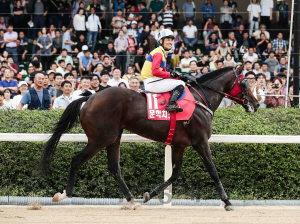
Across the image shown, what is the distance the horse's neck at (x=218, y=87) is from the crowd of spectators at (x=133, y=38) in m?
5.08

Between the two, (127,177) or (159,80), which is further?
(127,177)

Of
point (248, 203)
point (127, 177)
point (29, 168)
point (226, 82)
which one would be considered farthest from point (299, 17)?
point (29, 168)

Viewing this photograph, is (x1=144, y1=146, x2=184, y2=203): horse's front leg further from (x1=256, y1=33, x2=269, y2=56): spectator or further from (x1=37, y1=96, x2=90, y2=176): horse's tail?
(x1=256, y1=33, x2=269, y2=56): spectator

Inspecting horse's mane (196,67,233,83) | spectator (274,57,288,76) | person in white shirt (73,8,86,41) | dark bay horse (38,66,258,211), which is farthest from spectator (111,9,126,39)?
dark bay horse (38,66,258,211)

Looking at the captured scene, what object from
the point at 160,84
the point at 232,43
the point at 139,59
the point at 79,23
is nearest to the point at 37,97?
the point at 160,84

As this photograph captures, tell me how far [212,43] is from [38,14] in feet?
18.4

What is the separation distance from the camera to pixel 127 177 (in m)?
6.87

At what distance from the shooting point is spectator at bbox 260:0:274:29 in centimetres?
1380

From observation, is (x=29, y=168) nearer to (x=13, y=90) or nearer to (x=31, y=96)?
(x=31, y=96)

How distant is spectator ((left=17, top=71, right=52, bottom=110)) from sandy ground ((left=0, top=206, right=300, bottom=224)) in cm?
244

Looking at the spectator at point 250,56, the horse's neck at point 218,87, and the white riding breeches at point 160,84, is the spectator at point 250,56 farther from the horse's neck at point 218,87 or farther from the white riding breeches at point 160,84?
the white riding breeches at point 160,84

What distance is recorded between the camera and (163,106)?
5.84 metres

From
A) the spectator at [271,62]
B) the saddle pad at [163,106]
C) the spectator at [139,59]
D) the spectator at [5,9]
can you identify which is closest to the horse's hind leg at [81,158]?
the saddle pad at [163,106]

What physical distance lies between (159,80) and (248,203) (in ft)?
7.65
